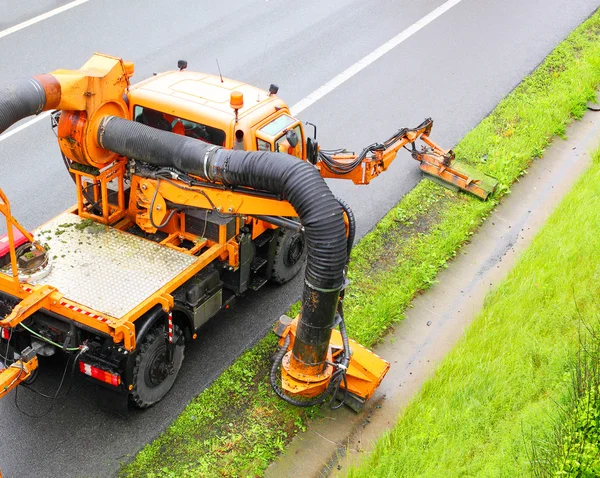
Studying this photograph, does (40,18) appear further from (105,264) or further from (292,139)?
(292,139)

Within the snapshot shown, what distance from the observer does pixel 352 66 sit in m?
14.8

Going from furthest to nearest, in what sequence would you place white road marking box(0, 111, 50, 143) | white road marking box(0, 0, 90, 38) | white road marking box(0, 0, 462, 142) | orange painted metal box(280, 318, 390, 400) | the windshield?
white road marking box(0, 0, 90, 38) → white road marking box(0, 0, 462, 142) → white road marking box(0, 111, 50, 143) → the windshield → orange painted metal box(280, 318, 390, 400)

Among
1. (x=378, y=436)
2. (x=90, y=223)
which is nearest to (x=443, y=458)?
(x=378, y=436)

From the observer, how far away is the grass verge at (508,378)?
7.20m

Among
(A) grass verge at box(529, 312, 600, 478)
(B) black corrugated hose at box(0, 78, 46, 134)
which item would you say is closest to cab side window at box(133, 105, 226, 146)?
(B) black corrugated hose at box(0, 78, 46, 134)

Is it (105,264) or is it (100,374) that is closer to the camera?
(100,374)

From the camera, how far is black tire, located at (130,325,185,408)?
7.45 metres

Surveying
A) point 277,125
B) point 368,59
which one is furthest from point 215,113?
point 368,59

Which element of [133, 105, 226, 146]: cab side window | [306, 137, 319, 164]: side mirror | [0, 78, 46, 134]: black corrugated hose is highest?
[0, 78, 46, 134]: black corrugated hose

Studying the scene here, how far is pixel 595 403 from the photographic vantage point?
6727mm

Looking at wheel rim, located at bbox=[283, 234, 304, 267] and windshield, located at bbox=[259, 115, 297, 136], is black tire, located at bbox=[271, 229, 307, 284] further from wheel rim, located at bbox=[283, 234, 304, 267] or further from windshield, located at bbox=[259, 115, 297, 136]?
windshield, located at bbox=[259, 115, 297, 136]

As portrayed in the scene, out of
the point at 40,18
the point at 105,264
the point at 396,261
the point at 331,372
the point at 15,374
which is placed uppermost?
the point at 105,264

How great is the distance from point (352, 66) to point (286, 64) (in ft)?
4.37

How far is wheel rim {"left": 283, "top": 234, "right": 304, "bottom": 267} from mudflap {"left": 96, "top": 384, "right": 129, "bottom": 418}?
282 cm
